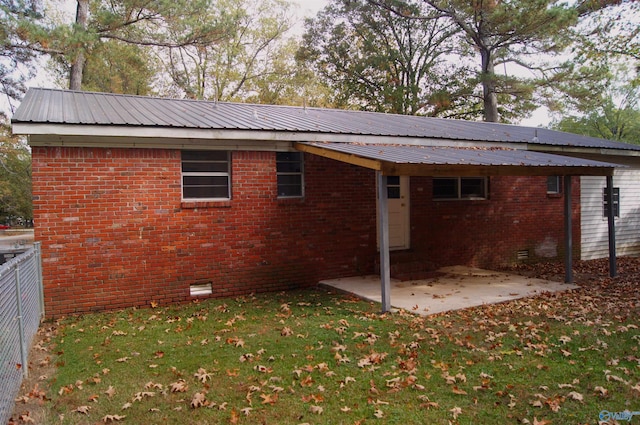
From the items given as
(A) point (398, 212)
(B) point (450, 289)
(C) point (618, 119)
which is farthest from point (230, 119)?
(C) point (618, 119)

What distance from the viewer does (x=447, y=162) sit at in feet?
25.3

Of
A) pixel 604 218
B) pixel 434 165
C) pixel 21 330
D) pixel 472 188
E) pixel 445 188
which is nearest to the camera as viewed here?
pixel 21 330

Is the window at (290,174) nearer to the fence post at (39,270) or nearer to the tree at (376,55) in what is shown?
the fence post at (39,270)

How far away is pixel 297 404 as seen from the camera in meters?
4.29

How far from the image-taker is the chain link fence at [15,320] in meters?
3.97

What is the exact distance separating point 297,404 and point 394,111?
2469 cm

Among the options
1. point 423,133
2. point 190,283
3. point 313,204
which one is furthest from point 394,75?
point 190,283

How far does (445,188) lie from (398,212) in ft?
5.49

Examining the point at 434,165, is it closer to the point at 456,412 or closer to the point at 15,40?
the point at 456,412

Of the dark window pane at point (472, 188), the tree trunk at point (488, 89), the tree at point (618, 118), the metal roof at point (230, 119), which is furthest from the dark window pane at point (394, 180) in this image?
the tree at point (618, 118)

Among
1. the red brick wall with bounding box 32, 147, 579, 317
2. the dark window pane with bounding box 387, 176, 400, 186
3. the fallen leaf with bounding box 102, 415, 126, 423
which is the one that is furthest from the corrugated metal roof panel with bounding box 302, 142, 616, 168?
the fallen leaf with bounding box 102, 415, 126, 423

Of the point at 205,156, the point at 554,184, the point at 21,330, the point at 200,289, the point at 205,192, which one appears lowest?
the point at 200,289

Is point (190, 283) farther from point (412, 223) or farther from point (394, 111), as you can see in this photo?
point (394, 111)

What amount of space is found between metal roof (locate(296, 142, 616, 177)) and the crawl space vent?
10.1 ft
